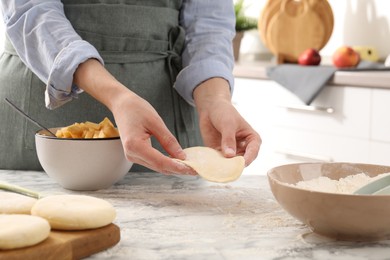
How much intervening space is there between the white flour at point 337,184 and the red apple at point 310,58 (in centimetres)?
203

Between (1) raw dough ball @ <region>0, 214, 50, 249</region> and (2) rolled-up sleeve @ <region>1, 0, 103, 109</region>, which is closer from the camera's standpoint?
(1) raw dough ball @ <region>0, 214, 50, 249</region>

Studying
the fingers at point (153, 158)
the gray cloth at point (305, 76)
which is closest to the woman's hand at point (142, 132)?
the fingers at point (153, 158)

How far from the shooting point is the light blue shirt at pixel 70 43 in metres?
1.21

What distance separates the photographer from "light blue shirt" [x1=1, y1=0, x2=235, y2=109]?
1.21m

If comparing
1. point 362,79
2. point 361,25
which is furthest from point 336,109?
point 361,25

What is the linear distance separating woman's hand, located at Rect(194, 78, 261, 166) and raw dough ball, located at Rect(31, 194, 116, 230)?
1.16 feet

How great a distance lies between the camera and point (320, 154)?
284cm

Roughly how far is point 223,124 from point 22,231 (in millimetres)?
560

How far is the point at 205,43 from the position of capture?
57.2 inches

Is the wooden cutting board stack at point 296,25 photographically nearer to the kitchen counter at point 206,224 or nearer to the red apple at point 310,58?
the red apple at point 310,58

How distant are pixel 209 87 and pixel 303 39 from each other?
192cm

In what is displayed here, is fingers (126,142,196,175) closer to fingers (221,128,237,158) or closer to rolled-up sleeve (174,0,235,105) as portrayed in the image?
fingers (221,128,237,158)

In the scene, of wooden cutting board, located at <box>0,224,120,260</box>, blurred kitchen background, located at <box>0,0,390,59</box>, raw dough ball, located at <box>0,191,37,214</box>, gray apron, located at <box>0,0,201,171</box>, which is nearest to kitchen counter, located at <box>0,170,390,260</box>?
wooden cutting board, located at <box>0,224,120,260</box>

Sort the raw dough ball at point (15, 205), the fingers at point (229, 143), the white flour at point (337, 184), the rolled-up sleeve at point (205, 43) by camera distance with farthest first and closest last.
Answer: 1. the rolled-up sleeve at point (205, 43)
2. the fingers at point (229, 143)
3. the white flour at point (337, 184)
4. the raw dough ball at point (15, 205)
